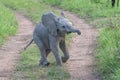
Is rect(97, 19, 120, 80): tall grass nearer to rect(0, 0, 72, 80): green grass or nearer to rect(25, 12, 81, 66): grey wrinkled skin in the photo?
rect(0, 0, 72, 80): green grass

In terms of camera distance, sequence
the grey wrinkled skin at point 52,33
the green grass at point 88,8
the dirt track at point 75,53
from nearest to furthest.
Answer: the grey wrinkled skin at point 52,33
the dirt track at point 75,53
the green grass at point 88,8

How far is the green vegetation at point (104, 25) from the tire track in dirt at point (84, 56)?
184 mm

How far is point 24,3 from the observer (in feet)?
76.2

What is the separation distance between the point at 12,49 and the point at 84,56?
8.20 ft

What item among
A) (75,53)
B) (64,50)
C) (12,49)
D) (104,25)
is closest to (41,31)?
(64,50)

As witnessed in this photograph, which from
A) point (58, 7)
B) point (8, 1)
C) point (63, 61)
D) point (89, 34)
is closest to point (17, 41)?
point (89, 34)

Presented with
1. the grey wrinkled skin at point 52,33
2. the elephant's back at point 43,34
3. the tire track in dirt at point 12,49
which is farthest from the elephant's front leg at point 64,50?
the tire track in dirt at point 12,49

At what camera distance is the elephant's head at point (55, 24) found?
7534mm

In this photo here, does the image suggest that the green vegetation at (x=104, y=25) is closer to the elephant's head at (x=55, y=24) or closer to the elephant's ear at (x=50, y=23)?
the elephant's head at (x=55, y=24)

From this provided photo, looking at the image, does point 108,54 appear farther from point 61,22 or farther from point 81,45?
point 81,45

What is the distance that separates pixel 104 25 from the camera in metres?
14.2

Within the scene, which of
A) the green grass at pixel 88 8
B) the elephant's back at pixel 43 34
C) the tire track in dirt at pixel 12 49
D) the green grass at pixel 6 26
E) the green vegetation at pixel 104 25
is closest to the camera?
the green vegetation at pixel 104 25

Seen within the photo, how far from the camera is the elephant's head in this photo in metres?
7.53

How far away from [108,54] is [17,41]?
4.83m
